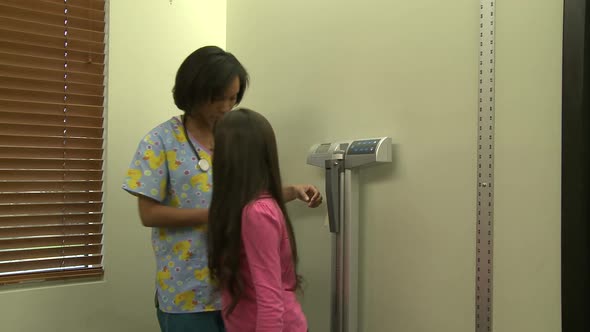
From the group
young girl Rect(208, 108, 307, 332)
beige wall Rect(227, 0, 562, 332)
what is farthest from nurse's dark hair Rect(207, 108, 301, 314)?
beige wall Rect(227, 0, 562, 332)

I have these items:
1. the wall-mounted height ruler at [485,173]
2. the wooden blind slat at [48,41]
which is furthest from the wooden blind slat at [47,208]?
the wall-mounted height ruler at [485,173]

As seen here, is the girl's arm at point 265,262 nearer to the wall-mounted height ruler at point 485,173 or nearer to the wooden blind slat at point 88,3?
the wall-mounted height ruler at point 485,173

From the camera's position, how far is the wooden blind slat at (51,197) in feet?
6.30

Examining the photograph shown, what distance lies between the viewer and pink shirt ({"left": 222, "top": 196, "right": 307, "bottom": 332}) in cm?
115

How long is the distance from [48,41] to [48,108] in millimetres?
270

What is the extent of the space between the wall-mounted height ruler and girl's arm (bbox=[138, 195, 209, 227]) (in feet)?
2.44

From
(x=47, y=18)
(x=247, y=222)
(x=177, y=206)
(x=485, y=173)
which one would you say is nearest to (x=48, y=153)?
(x=47, y=18)

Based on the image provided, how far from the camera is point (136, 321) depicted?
2.22 metres

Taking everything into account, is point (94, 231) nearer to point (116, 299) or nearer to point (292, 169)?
point (116, 299)

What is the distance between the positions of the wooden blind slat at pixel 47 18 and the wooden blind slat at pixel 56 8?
1 centimetres

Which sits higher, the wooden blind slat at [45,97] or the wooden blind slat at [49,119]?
the wooden blind slat at [45,97]

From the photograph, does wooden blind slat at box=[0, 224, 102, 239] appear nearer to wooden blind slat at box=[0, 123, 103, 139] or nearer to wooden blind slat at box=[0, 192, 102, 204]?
wooden blind slat at box=[0, 192, 102, 204]

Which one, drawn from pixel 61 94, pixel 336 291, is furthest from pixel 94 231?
pixel 336 291

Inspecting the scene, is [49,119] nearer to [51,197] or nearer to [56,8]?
[51,197]
